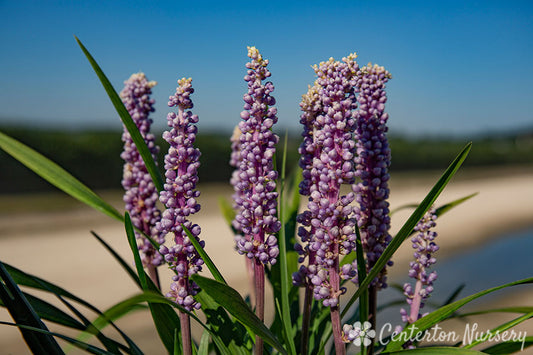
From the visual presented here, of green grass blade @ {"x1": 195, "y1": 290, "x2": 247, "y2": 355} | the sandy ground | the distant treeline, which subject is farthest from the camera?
the distant treeline

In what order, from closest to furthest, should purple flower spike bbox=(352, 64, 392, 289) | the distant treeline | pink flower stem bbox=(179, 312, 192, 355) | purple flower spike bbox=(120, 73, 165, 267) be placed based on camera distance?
pink flower stem bbox=(179, 312, 192, 355) < purple flower spike bbox=(352, 64, 392, 289) < purple flower spike bbox=(120, 73, 165, 267) < the distant treeline

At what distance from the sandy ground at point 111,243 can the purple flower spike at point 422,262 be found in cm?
394

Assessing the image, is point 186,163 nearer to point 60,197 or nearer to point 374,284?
point 374,284

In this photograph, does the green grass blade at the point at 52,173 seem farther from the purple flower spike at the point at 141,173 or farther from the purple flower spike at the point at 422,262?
the purple flower spike at the point at 422,262

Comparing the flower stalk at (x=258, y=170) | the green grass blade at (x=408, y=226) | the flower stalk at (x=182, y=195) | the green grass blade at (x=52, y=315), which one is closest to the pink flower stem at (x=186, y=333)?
the flower stalk at (x=182, y=195)

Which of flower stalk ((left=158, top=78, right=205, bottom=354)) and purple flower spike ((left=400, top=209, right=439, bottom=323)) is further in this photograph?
purple flower spike ((left=400, top=209, right=439, bottom=323))

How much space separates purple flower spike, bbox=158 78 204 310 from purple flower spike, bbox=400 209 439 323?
63 cm

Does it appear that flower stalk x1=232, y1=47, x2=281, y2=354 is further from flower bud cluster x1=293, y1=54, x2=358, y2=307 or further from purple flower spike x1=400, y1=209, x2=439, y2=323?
purple flower spike x1=400, y1=209, x2=439, y2=323

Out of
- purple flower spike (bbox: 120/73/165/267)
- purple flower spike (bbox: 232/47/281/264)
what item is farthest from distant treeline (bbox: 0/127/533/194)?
purple flower spike (bbox: 232/47/281/264)

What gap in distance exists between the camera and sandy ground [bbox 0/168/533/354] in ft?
18.7

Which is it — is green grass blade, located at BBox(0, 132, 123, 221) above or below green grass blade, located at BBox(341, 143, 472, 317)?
above

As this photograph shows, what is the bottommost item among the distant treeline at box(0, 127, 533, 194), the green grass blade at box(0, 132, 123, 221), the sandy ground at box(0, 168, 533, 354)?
the sandy ground at box(0, 168, 533, 354)

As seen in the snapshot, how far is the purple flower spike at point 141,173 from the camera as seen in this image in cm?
134

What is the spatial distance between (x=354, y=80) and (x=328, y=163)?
8.3 inches
